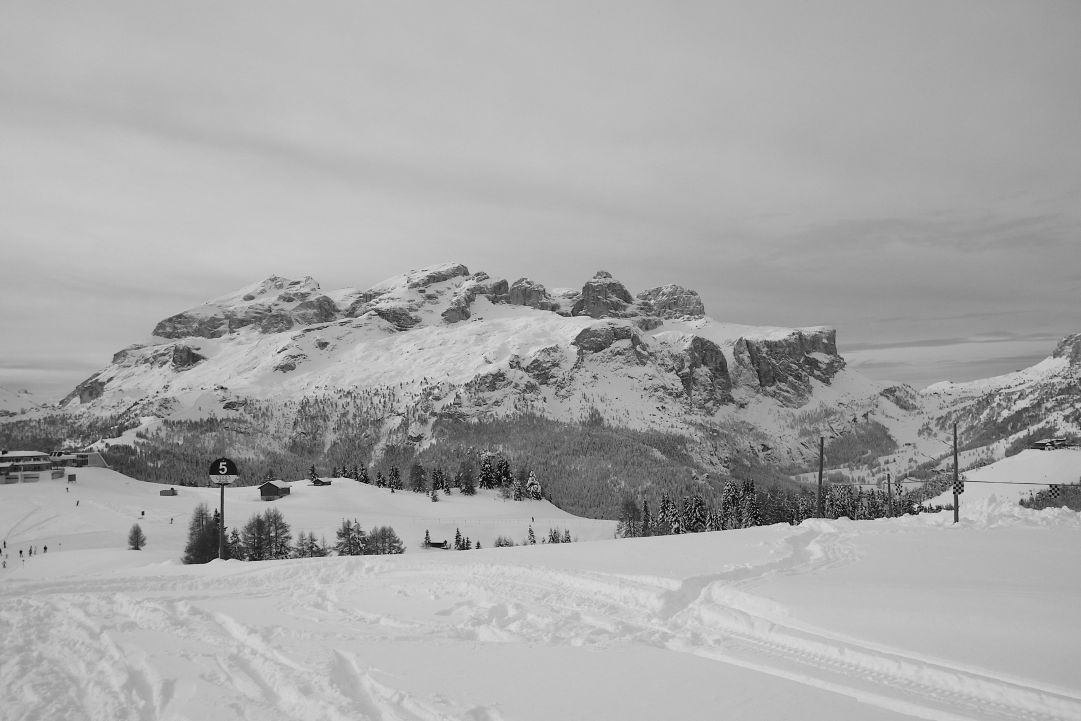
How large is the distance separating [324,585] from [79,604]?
585 centimetres

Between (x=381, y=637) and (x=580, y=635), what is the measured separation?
3.79 metres

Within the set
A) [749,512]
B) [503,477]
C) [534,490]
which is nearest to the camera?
[749,512]

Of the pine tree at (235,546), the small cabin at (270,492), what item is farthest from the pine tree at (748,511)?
the small cabin at (270,492)

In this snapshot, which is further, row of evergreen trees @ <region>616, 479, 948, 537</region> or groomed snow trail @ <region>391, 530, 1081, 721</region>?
row of evergreen trees @ <region>616, 479, 948, 537</region>

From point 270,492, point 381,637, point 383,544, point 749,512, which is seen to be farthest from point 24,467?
point 381,637

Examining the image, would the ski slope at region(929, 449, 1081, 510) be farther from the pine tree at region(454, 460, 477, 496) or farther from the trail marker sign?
the pine tree at region(454, 460, 477, 496)

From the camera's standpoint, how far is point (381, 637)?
11742 millimetres

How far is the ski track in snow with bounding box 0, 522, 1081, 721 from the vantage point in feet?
27.0

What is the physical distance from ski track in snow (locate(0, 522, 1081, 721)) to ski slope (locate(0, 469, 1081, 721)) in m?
0.05

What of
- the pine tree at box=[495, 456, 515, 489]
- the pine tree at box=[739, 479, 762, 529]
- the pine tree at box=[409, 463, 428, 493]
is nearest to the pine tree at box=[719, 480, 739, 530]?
the pine tree at box=[739, 479, 762, 529]

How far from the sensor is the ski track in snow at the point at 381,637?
324 inches

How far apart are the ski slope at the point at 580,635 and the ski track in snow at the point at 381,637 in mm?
51

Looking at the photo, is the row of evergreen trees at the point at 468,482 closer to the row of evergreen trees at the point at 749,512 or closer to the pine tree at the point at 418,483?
the pine tree at the point at 418,483

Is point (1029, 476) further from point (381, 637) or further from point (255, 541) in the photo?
point (255, 541)
